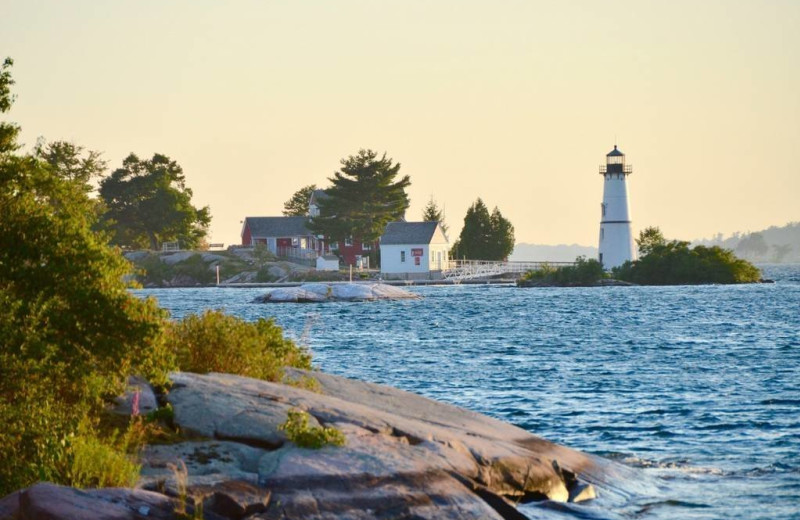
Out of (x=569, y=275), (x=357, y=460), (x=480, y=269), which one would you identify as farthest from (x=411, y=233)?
(x=357, y=460)

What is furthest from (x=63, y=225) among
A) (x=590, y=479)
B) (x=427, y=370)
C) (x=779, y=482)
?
(x=427, y=370)

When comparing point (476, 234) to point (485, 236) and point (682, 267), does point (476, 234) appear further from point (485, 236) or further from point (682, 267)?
point (682, 267)

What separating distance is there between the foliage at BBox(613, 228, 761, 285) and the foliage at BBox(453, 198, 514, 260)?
14.7 metres

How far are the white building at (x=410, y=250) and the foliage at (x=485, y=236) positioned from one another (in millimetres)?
5549

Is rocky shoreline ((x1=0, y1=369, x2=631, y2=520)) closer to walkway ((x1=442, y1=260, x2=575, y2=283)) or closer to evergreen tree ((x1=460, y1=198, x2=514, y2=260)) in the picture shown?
walkway ((x1=442, y1=260, x2=575, y2=283))

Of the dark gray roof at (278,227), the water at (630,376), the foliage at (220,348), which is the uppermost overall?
the dark gray roof at (278,227)

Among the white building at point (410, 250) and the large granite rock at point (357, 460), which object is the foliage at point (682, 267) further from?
the large granite rock at point (357, 460)

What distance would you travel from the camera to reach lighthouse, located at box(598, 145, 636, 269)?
101 metres

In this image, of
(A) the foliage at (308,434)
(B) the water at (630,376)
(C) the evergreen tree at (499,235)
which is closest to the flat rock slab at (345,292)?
(B) the water at (630,376)

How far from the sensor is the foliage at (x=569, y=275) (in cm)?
11144

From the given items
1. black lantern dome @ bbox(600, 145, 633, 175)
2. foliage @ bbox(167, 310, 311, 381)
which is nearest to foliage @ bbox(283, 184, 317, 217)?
black lantern dome @ bbox(600, 145, 633, 175)

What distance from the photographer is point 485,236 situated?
404 ft

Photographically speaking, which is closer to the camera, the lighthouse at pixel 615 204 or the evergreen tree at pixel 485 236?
the lighthouse at pixel 615 204

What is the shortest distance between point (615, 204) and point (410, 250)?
21.9m
